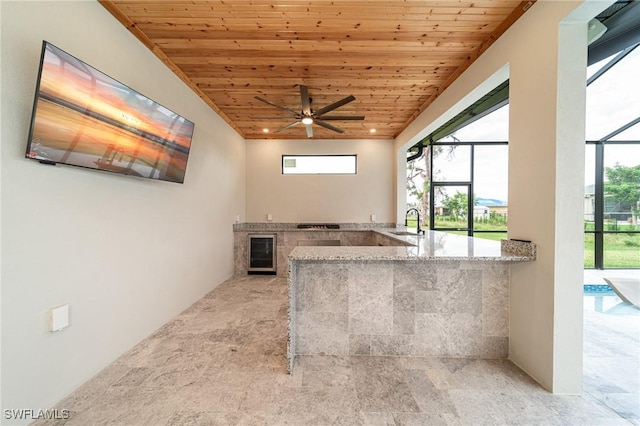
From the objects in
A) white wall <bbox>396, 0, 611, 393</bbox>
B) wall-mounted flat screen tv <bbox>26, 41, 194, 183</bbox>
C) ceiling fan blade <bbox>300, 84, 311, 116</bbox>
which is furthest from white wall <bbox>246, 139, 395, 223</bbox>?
white wall <bbox>396, 0, 611, 393</bbox>

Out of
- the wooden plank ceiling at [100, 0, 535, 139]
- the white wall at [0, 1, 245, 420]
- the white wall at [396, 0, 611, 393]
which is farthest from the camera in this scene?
the wooden plank ceiling at [100, 0, 535, 139]

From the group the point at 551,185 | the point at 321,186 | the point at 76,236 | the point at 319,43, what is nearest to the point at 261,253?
the point at 321,186

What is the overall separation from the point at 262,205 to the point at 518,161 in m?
4.34

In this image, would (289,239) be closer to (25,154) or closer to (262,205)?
(262,205)

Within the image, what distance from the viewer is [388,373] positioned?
1.74 meters

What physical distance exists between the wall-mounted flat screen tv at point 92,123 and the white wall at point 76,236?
113 mm

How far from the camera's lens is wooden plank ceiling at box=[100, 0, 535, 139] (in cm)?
186

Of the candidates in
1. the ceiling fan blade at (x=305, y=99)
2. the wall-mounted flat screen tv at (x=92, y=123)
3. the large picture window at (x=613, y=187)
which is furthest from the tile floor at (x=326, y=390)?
the large picture window at (x=613, y=187)

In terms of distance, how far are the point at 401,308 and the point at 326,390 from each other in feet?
2.72

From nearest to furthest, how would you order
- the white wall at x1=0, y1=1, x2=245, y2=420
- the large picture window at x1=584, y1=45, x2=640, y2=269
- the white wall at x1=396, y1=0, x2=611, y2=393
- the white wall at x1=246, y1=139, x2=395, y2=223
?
1. the white wall at x1=0, y1=1, x2=245, y2=420
2. the white wall at x1=396, y1=0, x2=611, y2=393
3. the large picture window at x1=584, y1=45, x2=640, y2=269
4. the white wall at x1=246, y1=139, x2=395, y2=223

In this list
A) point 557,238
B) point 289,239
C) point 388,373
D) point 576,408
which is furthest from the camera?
point 289,239

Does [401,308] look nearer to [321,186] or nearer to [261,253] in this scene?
[261,253]

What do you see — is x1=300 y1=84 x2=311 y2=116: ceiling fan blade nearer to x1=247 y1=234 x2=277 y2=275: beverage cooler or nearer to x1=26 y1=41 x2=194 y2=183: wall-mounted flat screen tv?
x1=26 y1=41 x2=194 y2=183: wall-mounted flat screen tv

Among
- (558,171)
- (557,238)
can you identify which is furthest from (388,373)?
(558,171)
